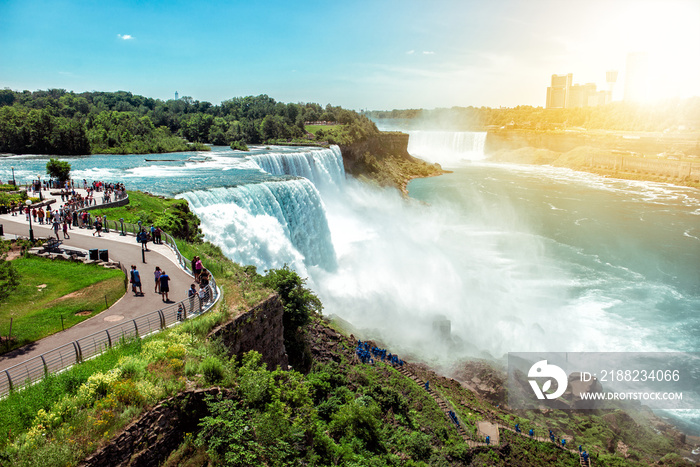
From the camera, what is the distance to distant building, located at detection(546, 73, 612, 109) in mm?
179500

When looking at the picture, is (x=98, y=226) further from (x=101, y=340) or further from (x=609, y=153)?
(x=609, y=153)

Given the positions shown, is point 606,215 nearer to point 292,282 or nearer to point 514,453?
point 514,453

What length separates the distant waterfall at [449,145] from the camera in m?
91.9

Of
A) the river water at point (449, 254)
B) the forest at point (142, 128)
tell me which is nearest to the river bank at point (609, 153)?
the river water at point (449, 254)

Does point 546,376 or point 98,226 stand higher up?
point 98,226

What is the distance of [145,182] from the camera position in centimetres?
2895

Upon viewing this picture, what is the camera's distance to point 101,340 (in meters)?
9.08

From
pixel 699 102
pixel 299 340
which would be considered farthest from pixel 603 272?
pixel 699 102

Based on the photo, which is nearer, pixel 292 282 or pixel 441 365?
pixel 292 282

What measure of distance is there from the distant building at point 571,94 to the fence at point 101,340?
196070 mm

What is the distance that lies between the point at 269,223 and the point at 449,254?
14.1 m

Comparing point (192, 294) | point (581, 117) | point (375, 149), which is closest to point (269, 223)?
point (192, 294)

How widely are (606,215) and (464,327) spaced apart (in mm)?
30672

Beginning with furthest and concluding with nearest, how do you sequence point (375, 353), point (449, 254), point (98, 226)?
1. point (449, 254)
2. point (375, 353)
3. point (98, 226)
